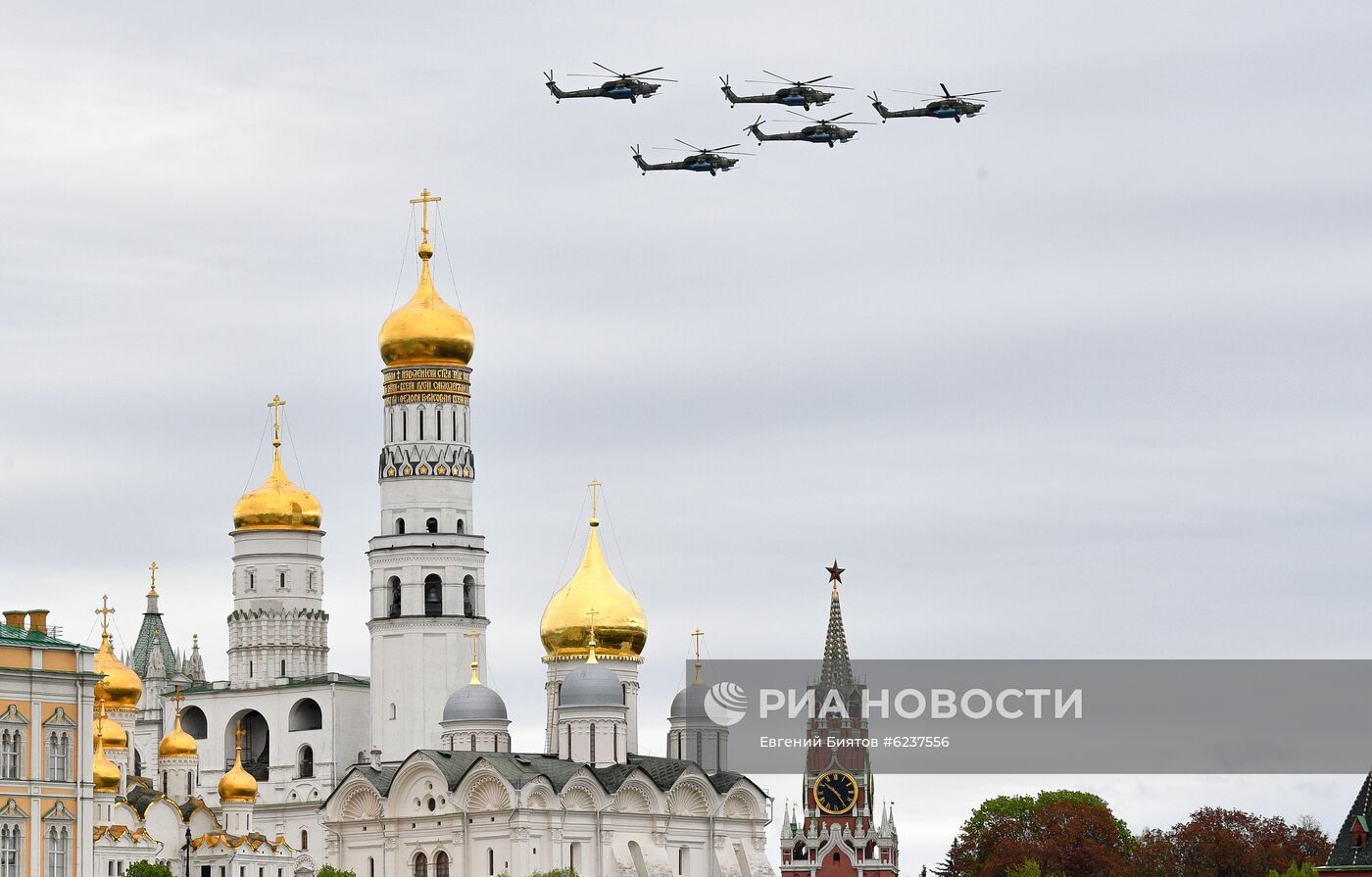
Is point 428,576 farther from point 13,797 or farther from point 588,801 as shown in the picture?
point 13,797

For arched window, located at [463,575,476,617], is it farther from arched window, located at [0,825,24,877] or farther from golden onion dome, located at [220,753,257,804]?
arched window, located at [0,825,24,877]

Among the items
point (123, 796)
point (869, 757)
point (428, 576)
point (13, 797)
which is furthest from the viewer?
point (869, 757)

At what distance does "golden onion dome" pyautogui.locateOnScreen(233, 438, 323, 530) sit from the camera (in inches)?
4550

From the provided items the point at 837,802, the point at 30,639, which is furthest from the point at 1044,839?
the point at 30,639

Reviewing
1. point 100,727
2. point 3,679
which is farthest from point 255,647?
point 3,679

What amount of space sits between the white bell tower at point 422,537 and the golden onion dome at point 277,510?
4.20 m

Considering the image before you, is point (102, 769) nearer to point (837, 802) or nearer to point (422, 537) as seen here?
point (422, 537)

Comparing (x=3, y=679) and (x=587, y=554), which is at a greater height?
(x=587, y=554)

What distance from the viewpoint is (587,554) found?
115000 millimetres

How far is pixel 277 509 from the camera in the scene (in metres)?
116

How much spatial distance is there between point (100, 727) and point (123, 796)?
222 centimetres

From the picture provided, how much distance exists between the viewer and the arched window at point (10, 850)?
78.9 metres

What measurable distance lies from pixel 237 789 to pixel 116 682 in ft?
16.8

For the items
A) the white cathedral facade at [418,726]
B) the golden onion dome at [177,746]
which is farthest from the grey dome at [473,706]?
the golden onion dome at [177,746]
